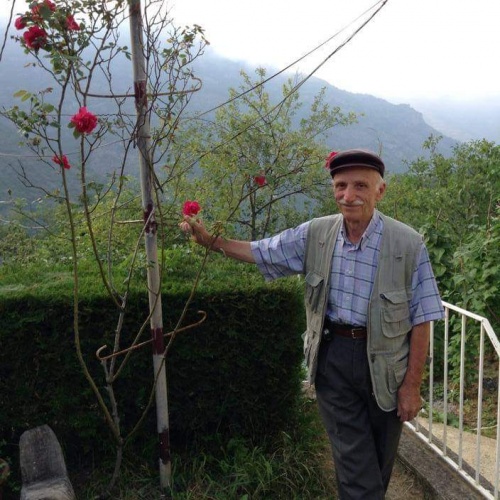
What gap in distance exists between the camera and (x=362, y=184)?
2084 mm

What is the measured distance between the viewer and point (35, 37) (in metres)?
1.95

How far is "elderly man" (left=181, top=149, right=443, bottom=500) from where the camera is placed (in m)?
2.09

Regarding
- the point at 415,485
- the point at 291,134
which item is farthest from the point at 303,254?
the point at 291,134

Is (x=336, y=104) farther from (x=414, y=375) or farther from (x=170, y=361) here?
(x=414, y=375)

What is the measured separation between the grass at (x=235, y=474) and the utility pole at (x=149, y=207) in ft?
0.59

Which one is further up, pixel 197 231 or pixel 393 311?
pixel 197 231

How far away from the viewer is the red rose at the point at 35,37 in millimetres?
1948

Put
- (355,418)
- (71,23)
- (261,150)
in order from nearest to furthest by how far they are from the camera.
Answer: (71,23), (355,418), (261,150)

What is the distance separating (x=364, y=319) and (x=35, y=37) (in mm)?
1667

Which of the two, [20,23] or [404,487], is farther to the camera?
[404,487]

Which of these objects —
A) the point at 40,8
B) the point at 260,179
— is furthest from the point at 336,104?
the point at 40,8

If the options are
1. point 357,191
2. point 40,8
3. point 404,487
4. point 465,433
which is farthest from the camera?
point 465,433

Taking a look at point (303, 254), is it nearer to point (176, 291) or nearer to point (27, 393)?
point (176, 291)

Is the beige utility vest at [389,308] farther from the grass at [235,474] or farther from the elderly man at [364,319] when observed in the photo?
the grass at [235,474]
